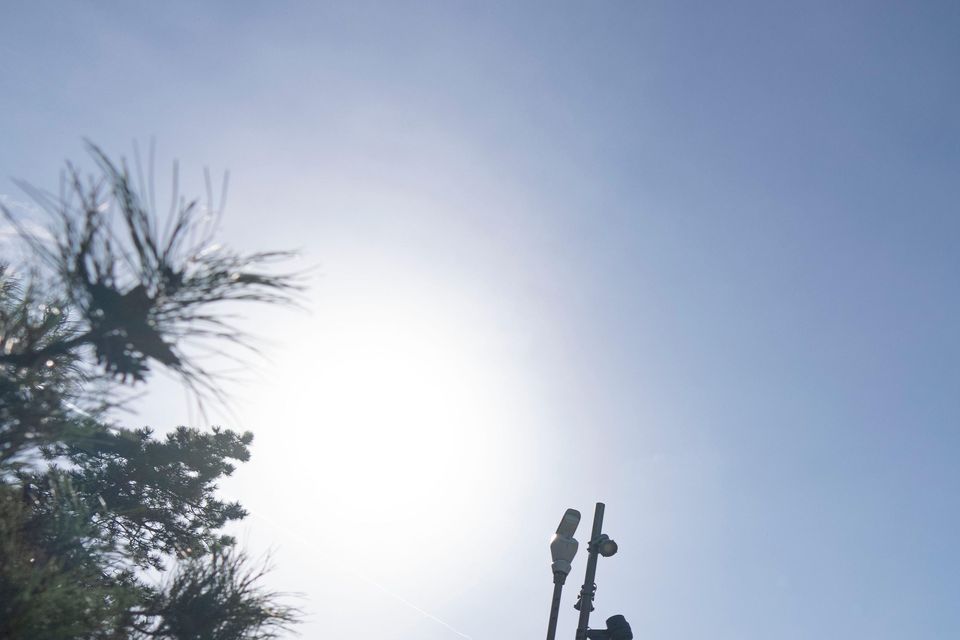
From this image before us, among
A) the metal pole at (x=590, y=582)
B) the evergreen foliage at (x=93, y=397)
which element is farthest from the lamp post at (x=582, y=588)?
→ the evergreen foliage at (x=93, y=397)

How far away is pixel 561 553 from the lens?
7.28 meters

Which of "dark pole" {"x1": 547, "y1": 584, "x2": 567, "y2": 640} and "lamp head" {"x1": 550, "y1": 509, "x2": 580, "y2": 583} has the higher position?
"lamp head" {"x1": 550, "y1": 509, "x2": 580, "y2": 583}

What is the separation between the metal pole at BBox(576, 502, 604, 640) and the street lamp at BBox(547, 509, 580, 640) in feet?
1.01

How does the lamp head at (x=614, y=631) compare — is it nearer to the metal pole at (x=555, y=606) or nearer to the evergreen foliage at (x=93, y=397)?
the metal pole at (x=555, y=606)

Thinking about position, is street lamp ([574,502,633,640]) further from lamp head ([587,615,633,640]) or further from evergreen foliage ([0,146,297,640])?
evergreen foliage ([0,146,297,640])

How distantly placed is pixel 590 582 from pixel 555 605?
520 millimetres

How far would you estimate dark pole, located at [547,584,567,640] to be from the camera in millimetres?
7180

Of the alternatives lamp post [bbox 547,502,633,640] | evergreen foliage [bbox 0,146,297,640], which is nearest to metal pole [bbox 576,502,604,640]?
lamp post [bbox 547,502,633,640]

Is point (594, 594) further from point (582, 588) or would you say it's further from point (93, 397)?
point (93, 397)

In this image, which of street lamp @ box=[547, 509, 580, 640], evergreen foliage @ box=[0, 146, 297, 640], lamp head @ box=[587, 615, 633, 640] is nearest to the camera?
evergreen foliage @ box=[0, 146, 297, 640]

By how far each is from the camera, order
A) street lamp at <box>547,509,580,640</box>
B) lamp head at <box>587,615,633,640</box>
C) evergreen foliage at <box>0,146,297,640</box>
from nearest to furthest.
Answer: evergreen foliage at <box>0,146,297,640</box>
lamp head at <box>587,615,633,640</box>
street lamp at <box>547,509,580,640</box>

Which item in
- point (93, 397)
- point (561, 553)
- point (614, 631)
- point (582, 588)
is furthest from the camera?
point (582, 588)

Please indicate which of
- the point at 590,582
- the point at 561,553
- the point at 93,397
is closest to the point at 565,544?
the point at 561,553

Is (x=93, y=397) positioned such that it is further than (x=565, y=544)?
No
